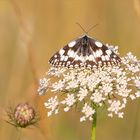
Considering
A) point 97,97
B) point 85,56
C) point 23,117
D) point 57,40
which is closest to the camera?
point 97,97

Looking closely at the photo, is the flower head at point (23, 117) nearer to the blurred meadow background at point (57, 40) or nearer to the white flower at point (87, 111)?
the white flower at point (87, 111)

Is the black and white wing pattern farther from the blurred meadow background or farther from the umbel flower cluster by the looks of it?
the blurred meadow background

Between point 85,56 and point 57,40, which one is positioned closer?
point 85,56

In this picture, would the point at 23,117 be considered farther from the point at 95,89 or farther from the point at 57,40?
the point at 57,40

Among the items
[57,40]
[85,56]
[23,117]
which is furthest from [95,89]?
[57,40]

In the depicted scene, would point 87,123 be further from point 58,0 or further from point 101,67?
point 101,67

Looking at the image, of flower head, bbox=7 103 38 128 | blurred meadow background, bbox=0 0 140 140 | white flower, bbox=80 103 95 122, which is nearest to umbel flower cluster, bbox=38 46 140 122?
white flower, bbox=80 103 95 122

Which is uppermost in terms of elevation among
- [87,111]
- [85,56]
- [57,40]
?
[57,40]

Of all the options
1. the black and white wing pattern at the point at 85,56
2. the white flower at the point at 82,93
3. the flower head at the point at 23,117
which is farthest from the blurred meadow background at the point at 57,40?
the white flower at the point at 82,93
